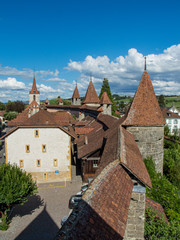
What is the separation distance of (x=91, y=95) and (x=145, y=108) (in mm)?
31562

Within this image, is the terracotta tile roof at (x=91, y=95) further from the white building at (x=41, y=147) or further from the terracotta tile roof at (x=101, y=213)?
the terracotta tile roof at (x=101, y=213)

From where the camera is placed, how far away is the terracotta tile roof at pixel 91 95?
44.7 metres

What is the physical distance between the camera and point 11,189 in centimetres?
1225

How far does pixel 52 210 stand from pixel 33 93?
192 feet

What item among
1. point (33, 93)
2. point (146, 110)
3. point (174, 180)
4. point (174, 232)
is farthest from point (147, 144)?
point (33, 93)

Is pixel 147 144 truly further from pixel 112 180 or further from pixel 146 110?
pixel 112 180

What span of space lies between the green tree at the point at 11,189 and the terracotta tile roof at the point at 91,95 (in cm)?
3264

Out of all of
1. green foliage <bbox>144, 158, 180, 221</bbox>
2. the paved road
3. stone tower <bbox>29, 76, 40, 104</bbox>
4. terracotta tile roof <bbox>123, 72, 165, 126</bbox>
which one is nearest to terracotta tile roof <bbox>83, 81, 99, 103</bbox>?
the paved road

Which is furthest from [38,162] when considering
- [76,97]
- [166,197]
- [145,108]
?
[76,97]

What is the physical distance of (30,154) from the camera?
779 inches

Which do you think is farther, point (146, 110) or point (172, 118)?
point (172, 118)

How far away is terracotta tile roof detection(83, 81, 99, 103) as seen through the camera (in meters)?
44.7

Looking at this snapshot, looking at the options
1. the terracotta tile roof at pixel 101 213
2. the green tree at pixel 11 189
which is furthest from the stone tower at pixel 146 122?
the green tree at pixel 11 189

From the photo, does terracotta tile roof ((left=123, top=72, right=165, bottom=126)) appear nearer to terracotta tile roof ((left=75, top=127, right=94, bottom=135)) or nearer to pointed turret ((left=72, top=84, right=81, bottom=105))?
terracotta tile roof ((left=75, top=127, right=94, bottom=135))
